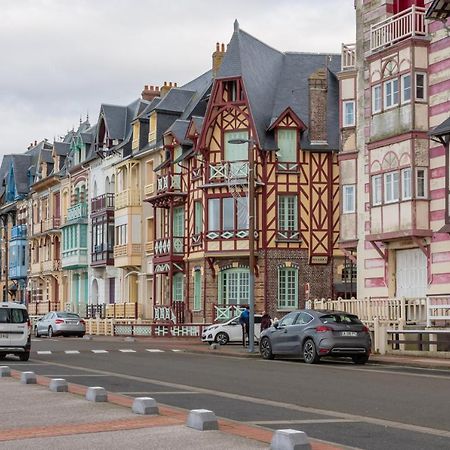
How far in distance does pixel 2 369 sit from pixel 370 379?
7.05 meters

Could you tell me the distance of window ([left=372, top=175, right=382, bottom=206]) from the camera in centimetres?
3312

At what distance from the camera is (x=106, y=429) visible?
10562mm

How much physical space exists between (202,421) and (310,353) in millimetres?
15432

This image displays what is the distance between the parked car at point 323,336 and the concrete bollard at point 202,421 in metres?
14.8

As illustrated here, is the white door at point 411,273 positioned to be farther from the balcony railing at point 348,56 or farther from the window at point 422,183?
the balcony railing at point 348,56

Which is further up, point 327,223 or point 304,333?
point 327,223

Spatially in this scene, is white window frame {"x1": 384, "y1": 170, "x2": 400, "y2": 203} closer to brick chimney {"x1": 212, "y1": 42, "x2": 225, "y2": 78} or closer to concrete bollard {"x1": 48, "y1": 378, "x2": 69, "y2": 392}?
concrete bollard {"x1": 48, "y1": 378, "x2": 69, "y2": 392}

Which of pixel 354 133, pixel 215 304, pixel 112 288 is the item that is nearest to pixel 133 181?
pixel 112 288

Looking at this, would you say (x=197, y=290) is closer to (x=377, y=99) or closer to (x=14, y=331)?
(x=377, y=99)

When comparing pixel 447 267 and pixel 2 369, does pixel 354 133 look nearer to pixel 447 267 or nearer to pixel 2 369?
pixel 447 267

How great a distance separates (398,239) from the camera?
32375 mm

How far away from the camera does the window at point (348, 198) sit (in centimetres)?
3666

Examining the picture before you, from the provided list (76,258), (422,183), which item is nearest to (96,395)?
(422,183)

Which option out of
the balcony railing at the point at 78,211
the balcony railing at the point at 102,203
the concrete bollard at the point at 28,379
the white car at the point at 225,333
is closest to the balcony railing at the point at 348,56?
the white car at the point at 225,333
